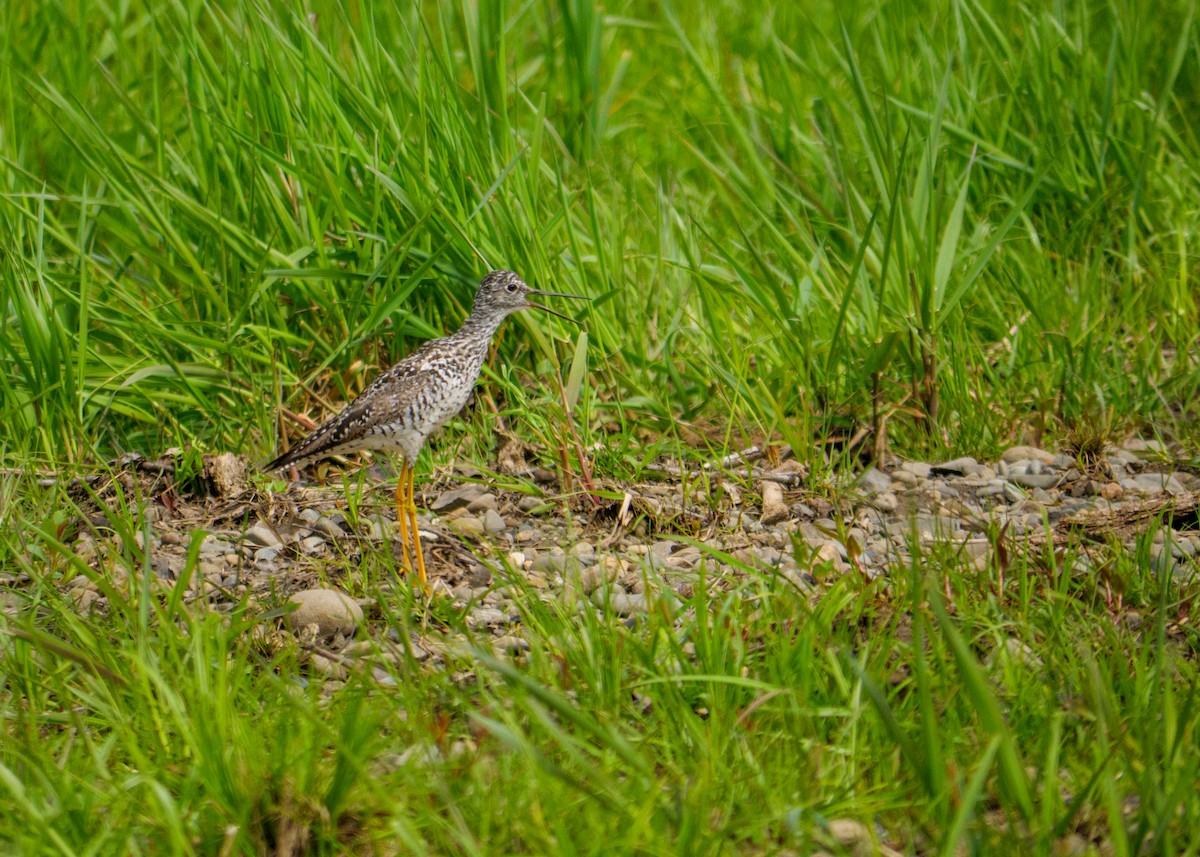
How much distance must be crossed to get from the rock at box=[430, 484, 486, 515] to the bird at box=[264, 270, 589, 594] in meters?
0.14

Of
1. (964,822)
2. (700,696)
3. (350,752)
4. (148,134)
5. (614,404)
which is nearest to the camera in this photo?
(964,822)

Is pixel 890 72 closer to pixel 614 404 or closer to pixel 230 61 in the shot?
pixel 614 404

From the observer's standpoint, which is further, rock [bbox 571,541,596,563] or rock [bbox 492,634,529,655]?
rock [bbox 571,541,596,563]

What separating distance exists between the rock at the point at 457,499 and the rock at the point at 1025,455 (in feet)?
6.50

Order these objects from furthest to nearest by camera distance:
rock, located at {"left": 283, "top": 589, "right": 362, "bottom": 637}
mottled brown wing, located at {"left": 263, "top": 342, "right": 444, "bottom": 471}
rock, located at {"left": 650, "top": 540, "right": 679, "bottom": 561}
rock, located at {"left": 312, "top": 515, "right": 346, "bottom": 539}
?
mottled brown wing, located at {"left": 263, "top": 342, "right": 444, "bottom": 471} → rock, located at {"left": 312, "top": 515, "right": 346, "bottom": 539} → rock, located at {"left": 650, "top": 540, "right": 679, "bottom": 561} → rock, located at {"left": 283, "top": 589, "right": 362, "bottom": 637}

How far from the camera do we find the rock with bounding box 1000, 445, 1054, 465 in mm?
4914

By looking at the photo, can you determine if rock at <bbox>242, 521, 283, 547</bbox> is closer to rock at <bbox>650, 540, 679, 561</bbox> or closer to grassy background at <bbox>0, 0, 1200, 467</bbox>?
grassy background at <bbox>0, 0, 1200, 467</bbox>

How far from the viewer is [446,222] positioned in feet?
17.4

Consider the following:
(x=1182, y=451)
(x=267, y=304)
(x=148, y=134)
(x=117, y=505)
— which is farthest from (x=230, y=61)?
(x=1182, y=451)

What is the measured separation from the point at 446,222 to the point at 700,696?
2738 millimetres

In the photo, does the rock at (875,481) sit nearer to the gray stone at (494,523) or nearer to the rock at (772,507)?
the rock at (772,507)

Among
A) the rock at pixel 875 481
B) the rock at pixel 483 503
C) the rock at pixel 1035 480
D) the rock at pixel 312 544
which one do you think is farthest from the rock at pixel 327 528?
the rock at pixel 1035 480

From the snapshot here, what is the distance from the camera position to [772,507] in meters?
4.57

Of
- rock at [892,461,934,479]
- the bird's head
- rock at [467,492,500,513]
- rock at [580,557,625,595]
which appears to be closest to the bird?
the bird's head
